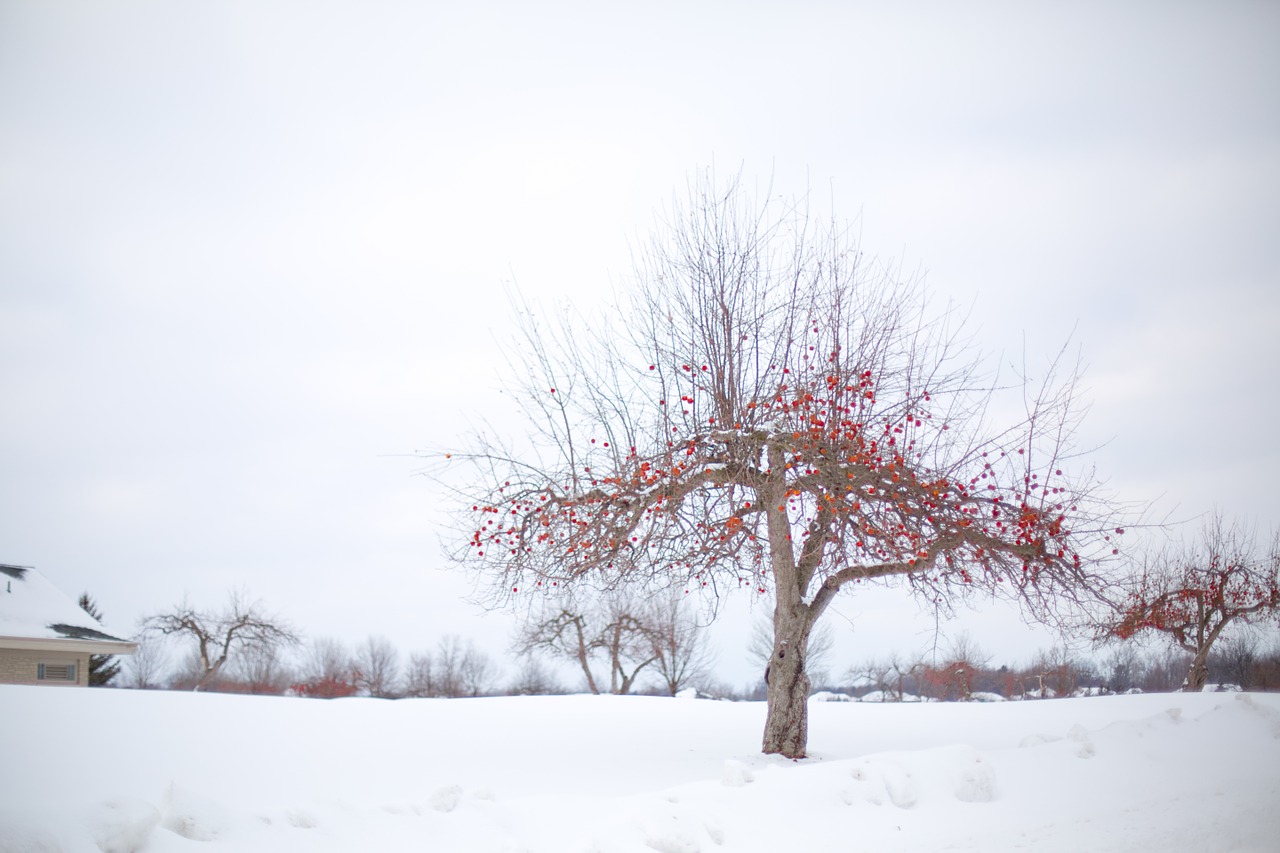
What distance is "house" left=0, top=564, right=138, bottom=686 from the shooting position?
16984mm

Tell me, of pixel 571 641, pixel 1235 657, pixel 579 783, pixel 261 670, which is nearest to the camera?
pixel 579 783

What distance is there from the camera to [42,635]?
57.0 feet

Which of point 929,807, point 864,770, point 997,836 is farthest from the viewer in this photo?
point 864,770

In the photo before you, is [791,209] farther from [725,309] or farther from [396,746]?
[396,746]

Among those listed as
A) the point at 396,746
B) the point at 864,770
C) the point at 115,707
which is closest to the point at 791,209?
the point at 864,770

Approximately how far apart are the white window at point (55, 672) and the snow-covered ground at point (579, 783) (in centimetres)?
993

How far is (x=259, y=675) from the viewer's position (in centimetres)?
4119

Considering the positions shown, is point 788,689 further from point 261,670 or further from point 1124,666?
point 261,670

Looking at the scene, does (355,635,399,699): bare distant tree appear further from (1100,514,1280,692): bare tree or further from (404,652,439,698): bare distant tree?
(1100,514,1280,692): bare tree

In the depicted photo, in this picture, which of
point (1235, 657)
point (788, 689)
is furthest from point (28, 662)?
point (1235, 657)

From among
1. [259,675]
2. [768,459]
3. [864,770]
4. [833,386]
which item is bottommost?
[259,675]

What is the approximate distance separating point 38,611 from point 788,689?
1732 centimetres

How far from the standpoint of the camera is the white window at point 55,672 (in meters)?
17.6

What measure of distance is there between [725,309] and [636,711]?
22.7ft
